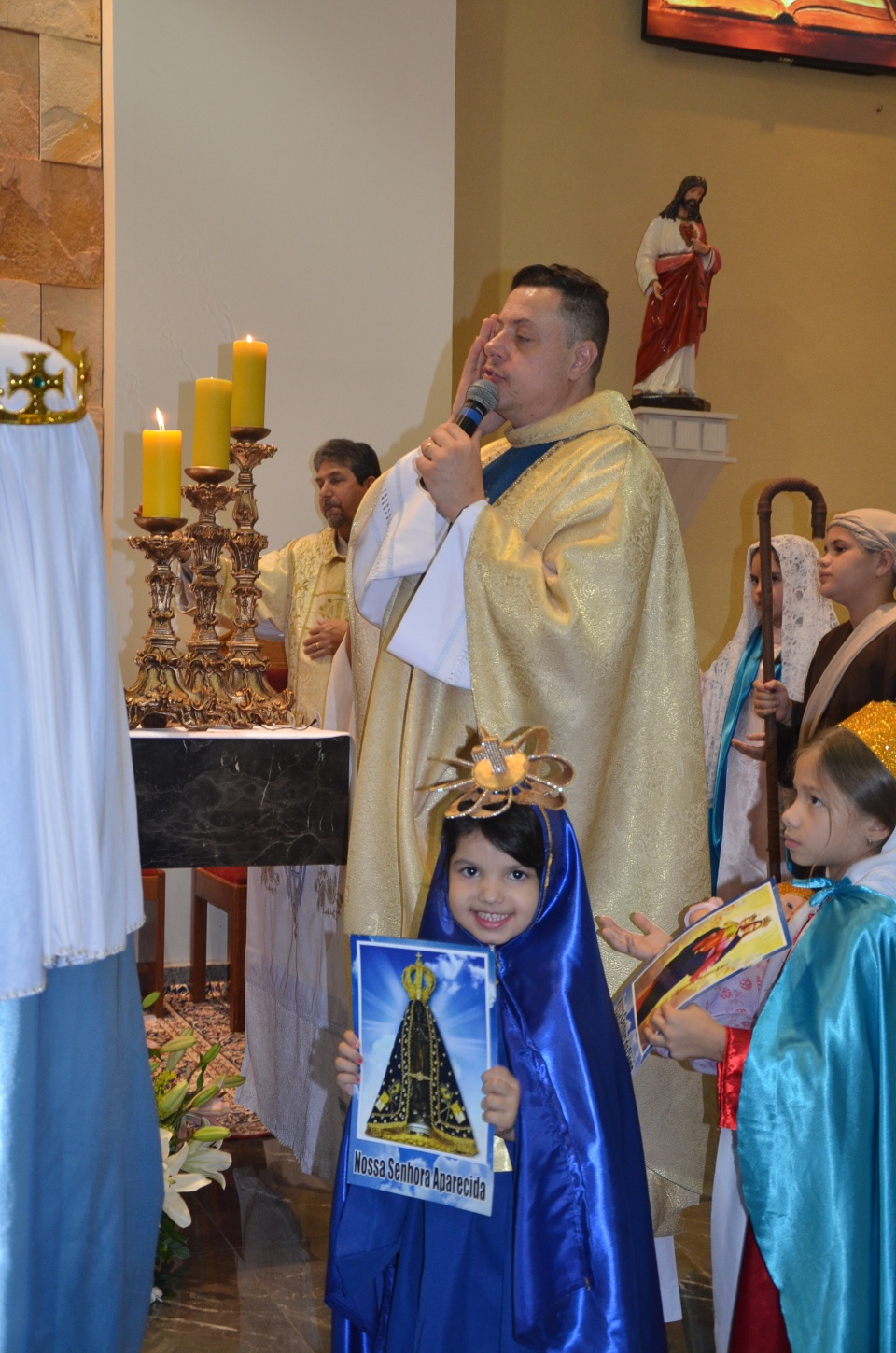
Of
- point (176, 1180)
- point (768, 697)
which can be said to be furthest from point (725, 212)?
point (176, 1180)

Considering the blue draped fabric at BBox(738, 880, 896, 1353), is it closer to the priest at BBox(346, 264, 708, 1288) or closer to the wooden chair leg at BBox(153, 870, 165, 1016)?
the priest at BBox(346, 264, 708, 1288)

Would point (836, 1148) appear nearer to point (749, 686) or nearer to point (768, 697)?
point (768, 697)

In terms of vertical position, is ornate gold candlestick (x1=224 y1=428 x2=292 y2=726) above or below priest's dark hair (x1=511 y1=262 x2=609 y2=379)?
below

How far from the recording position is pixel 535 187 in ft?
23.8

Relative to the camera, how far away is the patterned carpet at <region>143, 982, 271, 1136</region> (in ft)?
13.3

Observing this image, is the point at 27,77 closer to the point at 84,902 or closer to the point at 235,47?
the point at 235,47

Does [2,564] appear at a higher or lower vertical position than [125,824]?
higher

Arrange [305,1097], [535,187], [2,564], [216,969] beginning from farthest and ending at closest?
[535,187] → [216,969] → [305,1097] → [2,564]

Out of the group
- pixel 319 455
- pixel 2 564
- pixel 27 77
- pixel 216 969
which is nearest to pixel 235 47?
pixel 27 77

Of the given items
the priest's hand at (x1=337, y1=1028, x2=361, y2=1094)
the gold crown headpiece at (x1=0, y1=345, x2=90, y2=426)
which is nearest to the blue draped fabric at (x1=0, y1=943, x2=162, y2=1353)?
the priest's hand at (x1=337, y1=1028, x2=361, y2=1094)

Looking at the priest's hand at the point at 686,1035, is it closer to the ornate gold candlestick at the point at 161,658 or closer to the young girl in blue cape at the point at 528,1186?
the young girl in blue cape at the point at 528,1186

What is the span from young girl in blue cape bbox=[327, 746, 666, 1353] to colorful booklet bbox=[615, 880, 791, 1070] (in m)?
0.12

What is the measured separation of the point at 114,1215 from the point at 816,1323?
3.56 ft

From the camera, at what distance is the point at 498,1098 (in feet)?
6.13
